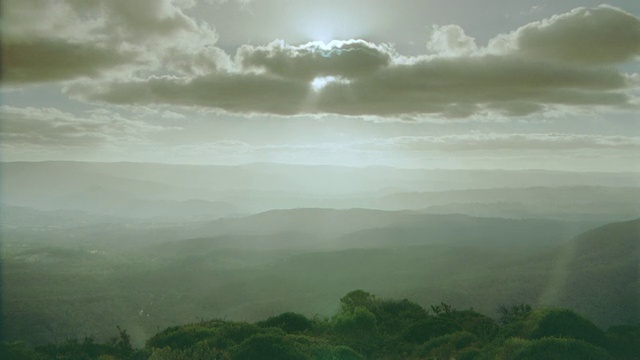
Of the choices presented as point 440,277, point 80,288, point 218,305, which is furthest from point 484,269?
point 80,288

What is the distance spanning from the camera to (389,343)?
4272 cm

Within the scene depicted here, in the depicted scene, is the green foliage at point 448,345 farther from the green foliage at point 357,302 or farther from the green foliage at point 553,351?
the green foliage at point 357,302

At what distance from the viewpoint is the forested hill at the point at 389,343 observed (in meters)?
31.3

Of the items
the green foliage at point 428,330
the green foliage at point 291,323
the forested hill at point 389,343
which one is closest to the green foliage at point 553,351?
the forested hill at point 389,343

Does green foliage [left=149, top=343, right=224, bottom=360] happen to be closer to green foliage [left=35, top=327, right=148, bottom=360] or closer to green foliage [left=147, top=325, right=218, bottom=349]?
green foliage [left=35, top=327, right=148, bottom=360]

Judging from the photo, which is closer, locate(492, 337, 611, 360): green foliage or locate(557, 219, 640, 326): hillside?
locate(492, 337, 611, 360): green foliage

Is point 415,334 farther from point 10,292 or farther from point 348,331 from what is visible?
point 10,292

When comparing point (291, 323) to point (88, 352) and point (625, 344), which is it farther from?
point (625, 344)

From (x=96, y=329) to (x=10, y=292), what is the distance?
5972cm

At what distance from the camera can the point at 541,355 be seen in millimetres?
28812

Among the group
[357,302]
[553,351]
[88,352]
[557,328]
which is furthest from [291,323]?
[553,351]

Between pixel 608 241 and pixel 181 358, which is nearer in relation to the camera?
pixel 181 358

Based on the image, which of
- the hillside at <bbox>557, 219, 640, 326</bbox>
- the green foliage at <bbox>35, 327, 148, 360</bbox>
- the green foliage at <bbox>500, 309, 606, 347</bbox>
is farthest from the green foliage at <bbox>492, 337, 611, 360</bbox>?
the hillside at <bbox>557, 219, 640, 326</bbox>

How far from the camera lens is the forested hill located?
3130 centimetres
